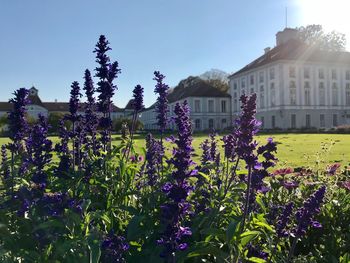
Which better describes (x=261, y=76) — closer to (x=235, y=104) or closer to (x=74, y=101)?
(x=235, y=104)

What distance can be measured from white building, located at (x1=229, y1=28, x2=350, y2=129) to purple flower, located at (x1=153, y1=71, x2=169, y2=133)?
216 feet

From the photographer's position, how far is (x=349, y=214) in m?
4.67

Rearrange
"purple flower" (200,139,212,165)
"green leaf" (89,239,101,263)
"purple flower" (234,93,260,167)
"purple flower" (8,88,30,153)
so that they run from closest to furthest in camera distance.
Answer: "green leaf" (89,239,101,263) < "purple flower" (234,93,260,167) < "purple flower" (8,88,30,153) < "purple flower" (200,139,212,165)

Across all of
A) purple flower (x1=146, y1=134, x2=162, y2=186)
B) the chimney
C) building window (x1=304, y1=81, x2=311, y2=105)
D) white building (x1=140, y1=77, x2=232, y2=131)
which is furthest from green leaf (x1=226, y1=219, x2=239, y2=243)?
the chimney

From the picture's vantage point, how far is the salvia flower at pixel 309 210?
9.07 ft

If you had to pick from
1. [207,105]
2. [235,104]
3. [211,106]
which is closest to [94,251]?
[235,104]

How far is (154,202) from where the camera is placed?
3834mm

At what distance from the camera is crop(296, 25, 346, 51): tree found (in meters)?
87.9

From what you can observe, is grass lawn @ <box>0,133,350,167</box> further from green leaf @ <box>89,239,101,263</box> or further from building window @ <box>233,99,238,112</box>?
building window @ <box>233,99,238,112</box>

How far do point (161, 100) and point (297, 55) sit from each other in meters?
71.0

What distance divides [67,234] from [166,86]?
87.5 inches

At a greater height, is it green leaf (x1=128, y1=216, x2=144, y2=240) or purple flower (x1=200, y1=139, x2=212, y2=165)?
purple flower (x1=200, y1=139, x2=212, y2=165)

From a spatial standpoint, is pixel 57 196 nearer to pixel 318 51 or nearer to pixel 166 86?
pixel 166 86

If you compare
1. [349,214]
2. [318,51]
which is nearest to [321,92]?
[318,51]
